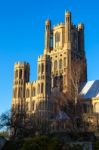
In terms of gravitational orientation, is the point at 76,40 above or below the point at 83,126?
above

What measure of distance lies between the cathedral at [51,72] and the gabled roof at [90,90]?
12.7 ft

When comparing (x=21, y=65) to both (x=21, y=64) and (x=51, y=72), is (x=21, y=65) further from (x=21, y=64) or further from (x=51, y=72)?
(x=51, y=72)

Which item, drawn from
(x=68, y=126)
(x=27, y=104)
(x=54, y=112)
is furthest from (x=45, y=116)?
(x=68, y=126)

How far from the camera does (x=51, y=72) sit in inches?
4439

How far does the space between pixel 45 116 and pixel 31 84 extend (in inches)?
467

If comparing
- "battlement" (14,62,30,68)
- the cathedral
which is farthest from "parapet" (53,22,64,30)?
"battlement" (14,62,30,68)

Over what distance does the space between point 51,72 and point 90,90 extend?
42.1ft

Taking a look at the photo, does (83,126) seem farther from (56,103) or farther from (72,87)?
(72,87)

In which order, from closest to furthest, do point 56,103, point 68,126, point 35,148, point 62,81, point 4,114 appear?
1. point 35,148
2. point 4,114
3. point 68,126
4. point 56,103
5. point 62,81

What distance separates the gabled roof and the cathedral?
387cm

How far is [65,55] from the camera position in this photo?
11644 centimetres

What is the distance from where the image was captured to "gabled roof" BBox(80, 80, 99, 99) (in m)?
104

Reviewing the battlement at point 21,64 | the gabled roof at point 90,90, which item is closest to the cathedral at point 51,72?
the battlement at point 21,64

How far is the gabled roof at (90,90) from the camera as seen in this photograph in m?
104
